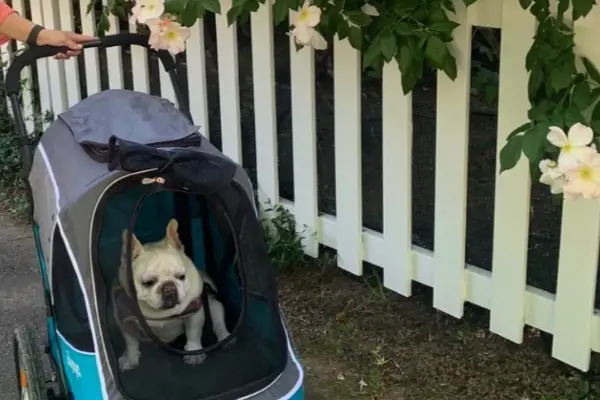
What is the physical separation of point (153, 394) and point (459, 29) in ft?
4.60

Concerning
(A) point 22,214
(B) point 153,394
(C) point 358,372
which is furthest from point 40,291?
(B) point 153,394

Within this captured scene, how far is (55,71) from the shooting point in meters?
5.57

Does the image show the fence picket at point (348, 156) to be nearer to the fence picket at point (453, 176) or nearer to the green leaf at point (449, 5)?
the fence picket at point (453, 176)

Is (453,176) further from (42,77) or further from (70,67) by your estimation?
(42,77)

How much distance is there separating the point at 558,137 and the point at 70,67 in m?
3.75

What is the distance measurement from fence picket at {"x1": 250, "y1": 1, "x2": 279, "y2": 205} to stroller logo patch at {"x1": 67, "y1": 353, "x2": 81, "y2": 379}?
158cm

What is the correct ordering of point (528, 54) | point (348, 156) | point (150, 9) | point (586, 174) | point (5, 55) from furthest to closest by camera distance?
point (5, 55) → point (348, 156) → point (150, 9) → point (528, 54) → point (586, 174)

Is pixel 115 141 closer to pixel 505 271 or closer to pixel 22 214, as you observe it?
pixel 505 271

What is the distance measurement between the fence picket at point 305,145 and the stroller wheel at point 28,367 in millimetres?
1268

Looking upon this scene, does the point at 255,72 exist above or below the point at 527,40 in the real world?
below

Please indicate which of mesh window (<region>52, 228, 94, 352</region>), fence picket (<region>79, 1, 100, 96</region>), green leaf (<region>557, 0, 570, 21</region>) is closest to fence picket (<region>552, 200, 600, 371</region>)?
green leaf (<region>557, 0, 570, 21</region>)

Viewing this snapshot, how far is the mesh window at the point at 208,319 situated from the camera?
8.04 ft

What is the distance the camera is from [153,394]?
245 centimetres

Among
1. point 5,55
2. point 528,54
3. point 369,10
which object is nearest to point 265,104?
point 369,10
